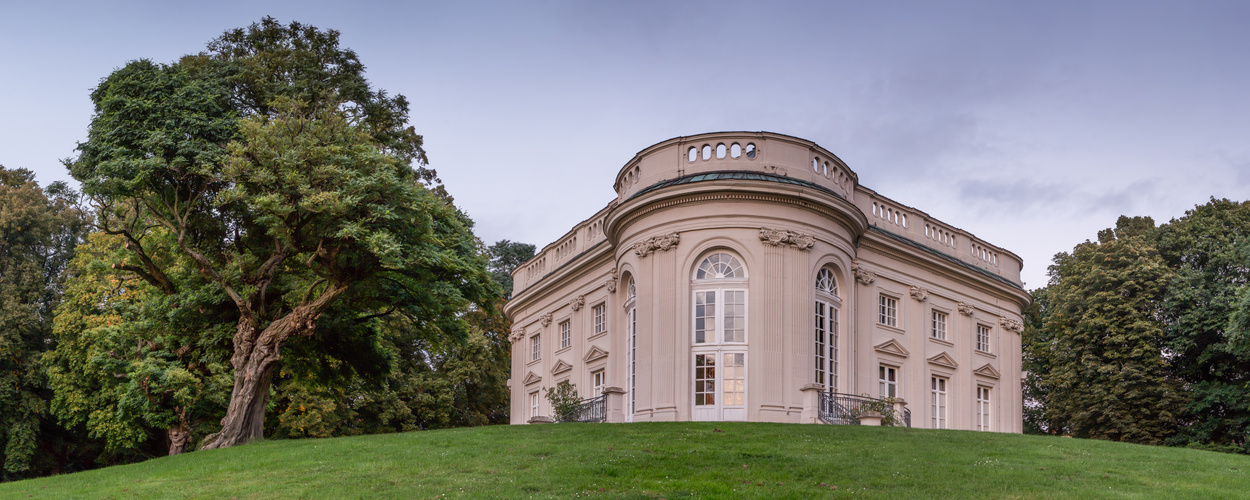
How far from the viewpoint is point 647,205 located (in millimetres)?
27609

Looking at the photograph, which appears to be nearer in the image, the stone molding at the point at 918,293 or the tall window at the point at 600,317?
the stone molding at the point at 918,293

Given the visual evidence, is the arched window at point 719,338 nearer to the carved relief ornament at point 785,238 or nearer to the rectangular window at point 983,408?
the carved relief ornament at point 785,238

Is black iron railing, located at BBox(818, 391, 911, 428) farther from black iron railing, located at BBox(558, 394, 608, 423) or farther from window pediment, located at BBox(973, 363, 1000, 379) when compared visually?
window pediment, located at BBox(973, 363, 1000, 379)

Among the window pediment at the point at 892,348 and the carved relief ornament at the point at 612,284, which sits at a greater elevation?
the carved relief ornament at the point at 612,284

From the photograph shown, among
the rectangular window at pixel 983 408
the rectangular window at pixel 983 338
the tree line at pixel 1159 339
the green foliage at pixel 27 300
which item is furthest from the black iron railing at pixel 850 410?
the green foliage at pixel 27 300

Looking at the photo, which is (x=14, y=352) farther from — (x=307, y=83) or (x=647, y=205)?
(x=647, y=205)

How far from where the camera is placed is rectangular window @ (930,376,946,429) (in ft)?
103

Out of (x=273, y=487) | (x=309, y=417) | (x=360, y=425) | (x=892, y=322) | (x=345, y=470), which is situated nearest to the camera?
(x=273, y=487)

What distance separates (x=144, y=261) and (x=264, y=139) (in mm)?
5508

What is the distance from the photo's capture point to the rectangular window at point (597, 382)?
33.1 meters

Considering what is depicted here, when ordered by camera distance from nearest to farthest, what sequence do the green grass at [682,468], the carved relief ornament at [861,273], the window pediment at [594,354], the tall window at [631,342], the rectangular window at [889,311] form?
the green grass at [682,468]
the tall window at [631,342]
the carved relief ornament at [861,273]
the rectangular window at [889,311]
the window pediment at [594,354]

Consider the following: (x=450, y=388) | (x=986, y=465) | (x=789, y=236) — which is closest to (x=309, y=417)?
(x=450, y=388)

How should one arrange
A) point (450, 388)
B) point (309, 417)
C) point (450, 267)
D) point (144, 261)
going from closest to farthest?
point (450, 267)
point (144, 261)
point (309, 417)
point (450, 388)

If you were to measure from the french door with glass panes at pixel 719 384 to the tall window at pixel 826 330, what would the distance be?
88.8 inches
